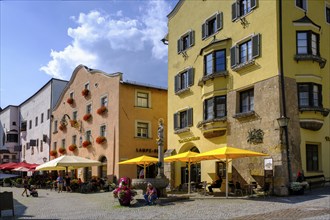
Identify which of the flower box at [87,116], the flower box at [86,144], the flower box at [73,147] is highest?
the flower box at [87,116]

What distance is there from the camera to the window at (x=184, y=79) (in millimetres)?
29520

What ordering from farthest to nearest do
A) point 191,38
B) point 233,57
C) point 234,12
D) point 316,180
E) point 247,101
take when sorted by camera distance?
point 191,38 → point 234,12 → point 233,57 → point 247,101 → point 316,180

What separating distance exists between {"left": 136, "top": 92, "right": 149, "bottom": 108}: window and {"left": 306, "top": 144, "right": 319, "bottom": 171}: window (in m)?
17.3

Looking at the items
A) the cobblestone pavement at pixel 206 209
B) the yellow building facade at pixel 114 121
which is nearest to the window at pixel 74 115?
the yellow building facade at pixel 114 121

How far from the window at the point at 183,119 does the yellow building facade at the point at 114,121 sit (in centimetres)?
604

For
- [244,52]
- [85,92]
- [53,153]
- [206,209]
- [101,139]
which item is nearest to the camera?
[206,209]

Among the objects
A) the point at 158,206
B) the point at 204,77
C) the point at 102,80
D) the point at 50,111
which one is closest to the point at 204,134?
the point at 204,77

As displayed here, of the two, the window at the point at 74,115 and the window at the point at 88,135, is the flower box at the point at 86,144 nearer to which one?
the window at the point at 88,135

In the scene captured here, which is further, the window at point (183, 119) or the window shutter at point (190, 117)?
the window at point (183, 119)

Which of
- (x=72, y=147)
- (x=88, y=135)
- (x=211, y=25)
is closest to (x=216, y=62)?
(x=211, y=25)

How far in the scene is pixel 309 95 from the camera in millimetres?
22766

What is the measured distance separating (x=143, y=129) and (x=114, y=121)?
2.70 metres

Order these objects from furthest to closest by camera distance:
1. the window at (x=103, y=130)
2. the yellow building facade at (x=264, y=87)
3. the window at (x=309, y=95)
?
the window at (x=103, y=130) → the window at (x=309, y=95) → the yellow building facade at (x=264, y=87)

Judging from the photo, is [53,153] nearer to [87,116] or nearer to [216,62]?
[87,116]
